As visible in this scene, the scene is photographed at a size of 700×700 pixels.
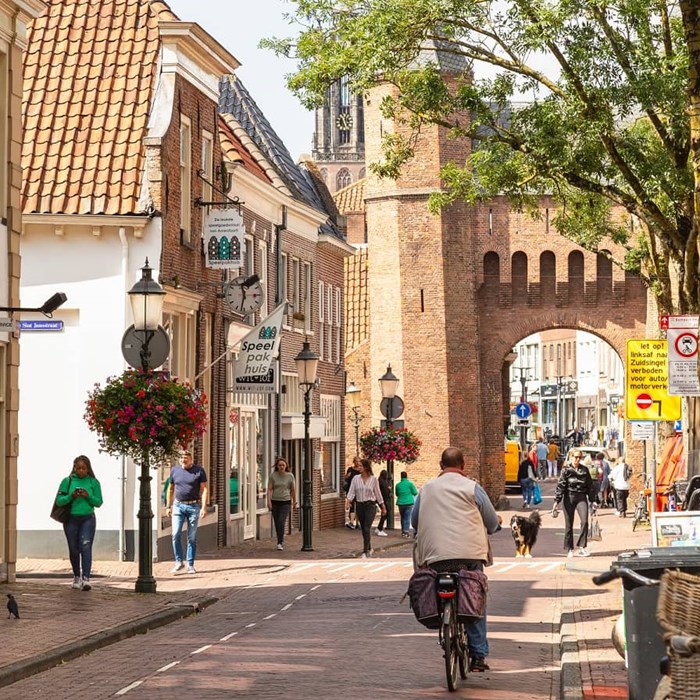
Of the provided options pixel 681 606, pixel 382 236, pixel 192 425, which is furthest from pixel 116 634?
pixel 382 236

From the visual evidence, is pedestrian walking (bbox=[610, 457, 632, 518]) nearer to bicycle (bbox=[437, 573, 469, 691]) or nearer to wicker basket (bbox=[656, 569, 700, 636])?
bicycle (bbox=[437, 573, 469, 691])

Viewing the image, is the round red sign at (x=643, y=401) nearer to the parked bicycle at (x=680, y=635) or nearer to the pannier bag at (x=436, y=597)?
the pannier bag at (x=436, y=597)

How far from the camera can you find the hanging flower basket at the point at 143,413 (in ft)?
67.4

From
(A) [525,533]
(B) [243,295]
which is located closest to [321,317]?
(B) [243,295]

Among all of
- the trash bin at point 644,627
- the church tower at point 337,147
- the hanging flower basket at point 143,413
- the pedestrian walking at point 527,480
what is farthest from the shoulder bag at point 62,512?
the church tower at point 337,147

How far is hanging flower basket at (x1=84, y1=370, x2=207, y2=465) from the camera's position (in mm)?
20547

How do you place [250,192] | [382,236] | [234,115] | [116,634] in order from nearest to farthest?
1. [116,634]
2. [250,192]
3. [234,115]
4. [382,236]

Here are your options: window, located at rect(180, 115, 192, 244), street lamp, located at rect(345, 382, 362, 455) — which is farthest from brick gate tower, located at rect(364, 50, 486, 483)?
window, located at rect(180, 115, 192, 244)

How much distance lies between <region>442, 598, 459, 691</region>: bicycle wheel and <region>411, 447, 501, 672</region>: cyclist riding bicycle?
15.0 inches

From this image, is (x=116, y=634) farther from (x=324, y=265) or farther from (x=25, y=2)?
(x=324, y=265)

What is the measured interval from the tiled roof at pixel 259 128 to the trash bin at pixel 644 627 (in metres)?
30.3

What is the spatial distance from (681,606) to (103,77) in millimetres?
23507

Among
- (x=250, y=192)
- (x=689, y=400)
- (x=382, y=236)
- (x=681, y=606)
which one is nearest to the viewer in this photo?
(x=681, y=606)

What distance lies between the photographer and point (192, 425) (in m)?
20.9
